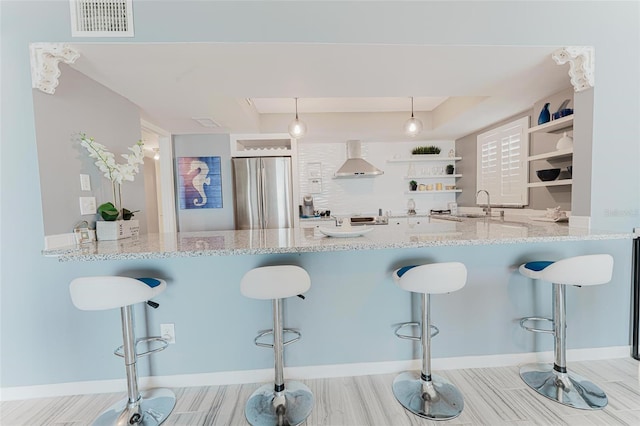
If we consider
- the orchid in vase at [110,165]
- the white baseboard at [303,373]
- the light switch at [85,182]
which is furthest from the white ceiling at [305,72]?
the white baseboard at [303,373]

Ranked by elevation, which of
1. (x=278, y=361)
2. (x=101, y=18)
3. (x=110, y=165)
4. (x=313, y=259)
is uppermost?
(x=101, y=18)

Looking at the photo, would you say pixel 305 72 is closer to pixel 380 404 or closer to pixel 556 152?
pixel 380 404

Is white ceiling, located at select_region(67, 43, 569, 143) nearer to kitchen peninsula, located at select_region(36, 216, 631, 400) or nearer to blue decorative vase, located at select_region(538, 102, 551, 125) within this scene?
blue decorative vase, located at select_region(538, 102, 551, 125)

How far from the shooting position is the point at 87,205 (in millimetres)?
1877

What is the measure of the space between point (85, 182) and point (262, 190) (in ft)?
7.20

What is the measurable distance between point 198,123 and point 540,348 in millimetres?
4049

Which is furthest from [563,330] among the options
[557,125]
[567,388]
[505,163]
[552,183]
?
[505,163]

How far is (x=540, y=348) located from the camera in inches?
77.7

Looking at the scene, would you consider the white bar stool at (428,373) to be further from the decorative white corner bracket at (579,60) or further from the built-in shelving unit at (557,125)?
the built-in shelving unit at (557,125)

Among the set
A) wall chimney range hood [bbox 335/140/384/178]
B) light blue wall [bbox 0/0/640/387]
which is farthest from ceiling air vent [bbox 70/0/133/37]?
wall chimney range hood [bbox 335/140/384/178]

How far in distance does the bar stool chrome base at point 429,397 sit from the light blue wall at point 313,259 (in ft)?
0.66

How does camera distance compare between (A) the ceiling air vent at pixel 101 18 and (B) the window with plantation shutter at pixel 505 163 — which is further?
(B) the window with plantation shutter at pixel 505 163

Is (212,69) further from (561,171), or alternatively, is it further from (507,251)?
(561,171)

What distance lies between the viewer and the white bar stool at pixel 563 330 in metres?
1.49
